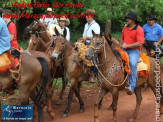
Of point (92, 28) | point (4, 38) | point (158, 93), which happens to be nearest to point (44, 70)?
point (4, 38)

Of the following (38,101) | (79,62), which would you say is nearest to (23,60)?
(38,101)

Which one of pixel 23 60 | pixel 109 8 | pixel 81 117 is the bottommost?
pixel 81 117

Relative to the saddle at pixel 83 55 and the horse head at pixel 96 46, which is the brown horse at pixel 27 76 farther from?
the saddle at pixel 83 55

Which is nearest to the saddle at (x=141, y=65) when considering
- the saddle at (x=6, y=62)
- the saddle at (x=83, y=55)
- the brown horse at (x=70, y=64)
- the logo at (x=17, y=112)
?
the saddle at (x=83, y=55)

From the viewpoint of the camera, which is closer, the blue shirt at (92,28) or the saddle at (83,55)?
the saddle at (83,55)

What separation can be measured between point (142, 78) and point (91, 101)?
295cm

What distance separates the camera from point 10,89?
6621 millimetres

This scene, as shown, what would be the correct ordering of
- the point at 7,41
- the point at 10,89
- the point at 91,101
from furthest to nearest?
the point at 91,101, the point at 10,89, the point at 7,41

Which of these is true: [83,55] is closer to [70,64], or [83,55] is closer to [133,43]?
[70,64]

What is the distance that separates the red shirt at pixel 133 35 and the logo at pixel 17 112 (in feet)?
9.91

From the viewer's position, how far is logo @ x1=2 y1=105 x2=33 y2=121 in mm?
6604

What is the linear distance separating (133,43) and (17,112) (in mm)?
3422

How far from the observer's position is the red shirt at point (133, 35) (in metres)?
6.65

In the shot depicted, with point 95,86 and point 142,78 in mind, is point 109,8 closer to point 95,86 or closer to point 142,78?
point 95,86
